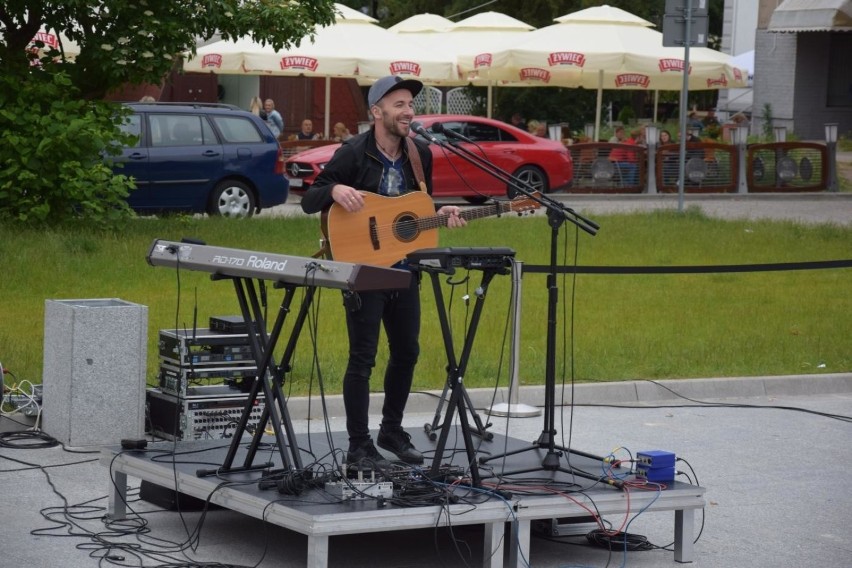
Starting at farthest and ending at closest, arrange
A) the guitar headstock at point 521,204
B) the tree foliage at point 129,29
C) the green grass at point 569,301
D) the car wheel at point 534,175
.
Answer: the car wheel at point 534,175 < the tree foliage at point 129,29 < the green grass at point 569,301 < the guitar headstock at point 521,204

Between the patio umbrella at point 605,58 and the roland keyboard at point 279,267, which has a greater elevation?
the patio umbrella at point 605,58

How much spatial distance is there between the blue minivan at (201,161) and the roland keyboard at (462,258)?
41.9 ft

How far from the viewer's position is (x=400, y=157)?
7.42 meters

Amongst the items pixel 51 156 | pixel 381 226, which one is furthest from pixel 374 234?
pixel 51 156

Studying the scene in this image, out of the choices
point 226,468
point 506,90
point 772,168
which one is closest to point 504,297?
point 226,468

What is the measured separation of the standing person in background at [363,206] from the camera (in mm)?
7074

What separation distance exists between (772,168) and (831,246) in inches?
358

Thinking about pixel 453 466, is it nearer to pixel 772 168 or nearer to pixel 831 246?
pixel 831 246

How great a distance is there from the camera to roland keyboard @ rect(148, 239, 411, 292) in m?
6.12

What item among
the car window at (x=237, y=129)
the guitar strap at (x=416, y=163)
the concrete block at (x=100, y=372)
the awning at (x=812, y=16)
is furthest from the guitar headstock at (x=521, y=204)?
the awning at (x=812, y=16)

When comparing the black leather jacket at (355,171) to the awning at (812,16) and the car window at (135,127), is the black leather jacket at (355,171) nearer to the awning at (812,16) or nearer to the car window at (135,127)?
the car window at (135,127)

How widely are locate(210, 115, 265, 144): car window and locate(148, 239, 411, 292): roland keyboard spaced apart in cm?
1360

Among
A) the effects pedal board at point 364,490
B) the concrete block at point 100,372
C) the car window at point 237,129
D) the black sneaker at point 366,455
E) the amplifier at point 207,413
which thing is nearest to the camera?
the effects pedal board at point 364,490

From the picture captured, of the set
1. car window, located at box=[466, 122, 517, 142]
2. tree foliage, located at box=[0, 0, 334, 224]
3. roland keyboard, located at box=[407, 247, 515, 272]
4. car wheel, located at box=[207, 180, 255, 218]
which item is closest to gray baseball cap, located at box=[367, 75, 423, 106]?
roland keyboard, located at box=[407, 247, 515, 272]
